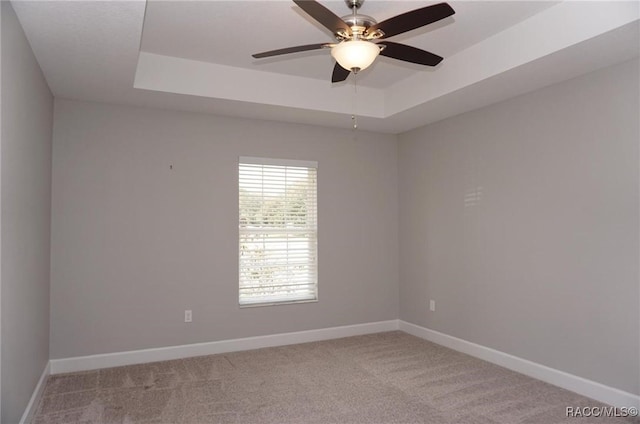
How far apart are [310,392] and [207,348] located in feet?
4.79

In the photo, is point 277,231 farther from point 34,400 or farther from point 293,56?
point 34,400

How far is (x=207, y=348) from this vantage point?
4434mm

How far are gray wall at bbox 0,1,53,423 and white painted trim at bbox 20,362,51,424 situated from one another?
2.8 inches

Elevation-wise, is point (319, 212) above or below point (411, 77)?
below

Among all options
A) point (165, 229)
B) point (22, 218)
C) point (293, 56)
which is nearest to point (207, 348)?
point (165, 229)

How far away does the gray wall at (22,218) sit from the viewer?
234 cm

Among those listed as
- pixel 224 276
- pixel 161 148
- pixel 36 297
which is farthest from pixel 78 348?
pixel 161 148

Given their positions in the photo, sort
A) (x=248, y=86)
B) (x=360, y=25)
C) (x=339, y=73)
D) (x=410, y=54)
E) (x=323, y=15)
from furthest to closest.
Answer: (x=248, y=86), (x=339, y=73), (x=410, y=54), (x=360, y=25), (x=323, y=15)

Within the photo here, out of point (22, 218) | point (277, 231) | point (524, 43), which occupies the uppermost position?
point (524, 43)

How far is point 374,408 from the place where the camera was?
3.16 m

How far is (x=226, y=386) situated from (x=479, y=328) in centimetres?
248

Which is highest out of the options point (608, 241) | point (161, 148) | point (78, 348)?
point (161, 148)

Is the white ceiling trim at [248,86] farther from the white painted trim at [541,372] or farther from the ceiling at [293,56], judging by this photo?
the white painted trim at [541,372]

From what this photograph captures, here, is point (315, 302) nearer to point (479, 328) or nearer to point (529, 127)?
point (479, 328)
